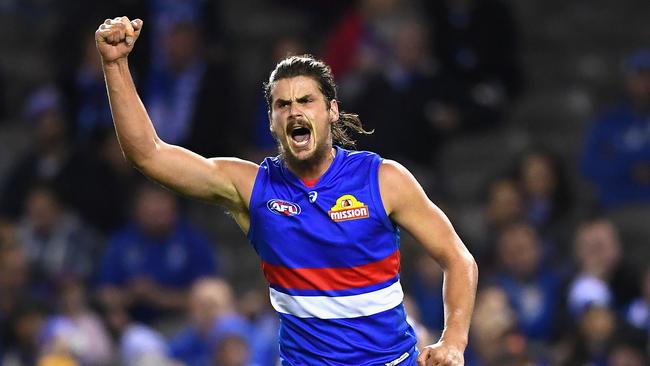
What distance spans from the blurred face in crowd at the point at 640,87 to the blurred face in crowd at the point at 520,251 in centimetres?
155

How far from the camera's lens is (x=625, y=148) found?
10.9 meters

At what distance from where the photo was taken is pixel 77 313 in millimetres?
9984

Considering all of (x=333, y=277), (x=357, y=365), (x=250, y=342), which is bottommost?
(x=250, y=342)

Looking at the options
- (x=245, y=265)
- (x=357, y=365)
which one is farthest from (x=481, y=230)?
(x=357, y=365)

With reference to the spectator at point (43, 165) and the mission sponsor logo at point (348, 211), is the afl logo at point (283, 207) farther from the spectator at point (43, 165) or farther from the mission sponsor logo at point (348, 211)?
the spectator at point (43, 165)

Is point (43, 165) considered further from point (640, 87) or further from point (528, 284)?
point (640, 87)

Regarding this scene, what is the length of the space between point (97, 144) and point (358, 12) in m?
2.36

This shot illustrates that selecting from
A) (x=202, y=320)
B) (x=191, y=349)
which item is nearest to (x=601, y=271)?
(x=202, y=320)

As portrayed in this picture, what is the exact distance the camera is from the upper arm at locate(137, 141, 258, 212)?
5410mm

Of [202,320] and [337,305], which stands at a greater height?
[337,305]

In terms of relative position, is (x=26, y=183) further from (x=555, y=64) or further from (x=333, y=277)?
(x=333, y=277)

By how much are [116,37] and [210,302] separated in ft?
14.9

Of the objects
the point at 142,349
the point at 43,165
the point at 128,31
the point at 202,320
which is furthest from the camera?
the point at 43,165

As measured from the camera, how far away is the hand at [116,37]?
17.4 ft
